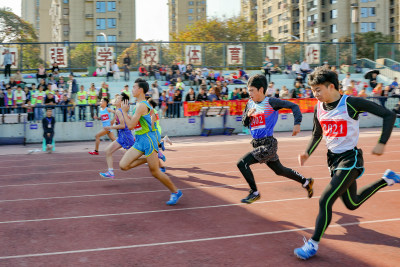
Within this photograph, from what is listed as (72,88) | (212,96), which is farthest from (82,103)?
(212,96)

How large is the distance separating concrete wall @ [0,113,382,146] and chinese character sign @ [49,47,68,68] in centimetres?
702

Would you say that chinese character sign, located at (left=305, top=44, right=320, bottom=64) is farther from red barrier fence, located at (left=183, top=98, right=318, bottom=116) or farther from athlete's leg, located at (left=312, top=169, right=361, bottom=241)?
athlete's leg, located at (left=312, top=169, right=361, bottom=241)

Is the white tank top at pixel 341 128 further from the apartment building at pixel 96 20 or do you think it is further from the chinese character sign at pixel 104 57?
the apartment building at pixel 96 20

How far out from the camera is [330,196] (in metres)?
4.50

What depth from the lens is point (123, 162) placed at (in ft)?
22.9

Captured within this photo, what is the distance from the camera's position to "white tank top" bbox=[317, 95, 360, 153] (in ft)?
15.1

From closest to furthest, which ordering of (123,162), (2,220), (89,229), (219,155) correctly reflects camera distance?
(89,229) → (2,220) → (123,162) → (219,155)

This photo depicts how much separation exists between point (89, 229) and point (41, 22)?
111 m

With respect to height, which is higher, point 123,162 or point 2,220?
point 123,162

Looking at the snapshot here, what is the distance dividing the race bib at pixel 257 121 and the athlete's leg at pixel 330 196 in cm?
207

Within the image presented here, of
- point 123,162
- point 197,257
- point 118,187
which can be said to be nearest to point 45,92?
point 118,187

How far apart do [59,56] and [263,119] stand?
2072 centimetres

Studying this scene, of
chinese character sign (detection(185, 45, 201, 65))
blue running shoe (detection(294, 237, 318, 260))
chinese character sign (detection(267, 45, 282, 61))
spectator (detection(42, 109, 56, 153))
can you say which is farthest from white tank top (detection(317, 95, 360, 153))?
chinese character sign (detection(267, 45, 282, 61))

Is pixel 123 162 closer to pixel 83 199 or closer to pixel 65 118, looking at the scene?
pixel 83 199
